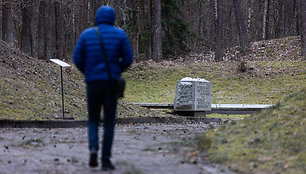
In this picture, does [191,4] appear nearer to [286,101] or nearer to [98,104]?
[286,101]

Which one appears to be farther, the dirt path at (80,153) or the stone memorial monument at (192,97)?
the stone memorial monument at (192,97)

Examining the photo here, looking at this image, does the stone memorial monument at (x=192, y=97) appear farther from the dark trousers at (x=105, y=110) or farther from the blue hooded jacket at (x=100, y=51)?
the dark trousers at (x=105, y=110)

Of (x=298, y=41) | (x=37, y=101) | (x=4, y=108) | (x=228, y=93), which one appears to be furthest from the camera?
(x=298, y=41)

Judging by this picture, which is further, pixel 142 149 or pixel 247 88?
pixel 247 88

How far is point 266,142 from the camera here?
322 inches

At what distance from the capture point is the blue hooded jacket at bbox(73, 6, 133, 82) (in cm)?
673

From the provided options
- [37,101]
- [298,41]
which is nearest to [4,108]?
[37,101]

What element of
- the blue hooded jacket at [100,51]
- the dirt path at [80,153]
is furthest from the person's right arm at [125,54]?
the dirt path at [80,153]

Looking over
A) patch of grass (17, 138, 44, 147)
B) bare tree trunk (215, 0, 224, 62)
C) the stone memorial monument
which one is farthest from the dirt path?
bare tree trunk (215, 0, 224, 62)

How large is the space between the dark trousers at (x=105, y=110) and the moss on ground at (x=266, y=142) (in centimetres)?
173

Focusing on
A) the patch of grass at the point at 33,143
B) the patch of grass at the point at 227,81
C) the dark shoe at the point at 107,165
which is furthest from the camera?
the patch of grass at the point at 227,81

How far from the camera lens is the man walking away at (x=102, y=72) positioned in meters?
6.70

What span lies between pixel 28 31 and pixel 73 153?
26592 mm

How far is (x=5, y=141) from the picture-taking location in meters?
10.1
